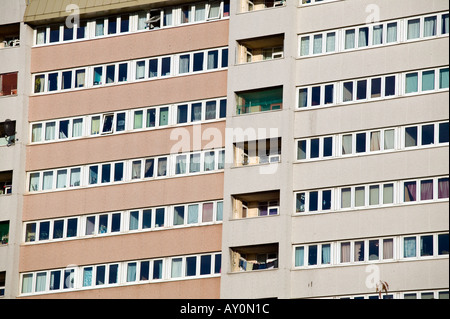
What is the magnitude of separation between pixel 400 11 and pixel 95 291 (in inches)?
835

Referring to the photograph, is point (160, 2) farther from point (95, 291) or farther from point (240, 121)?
point (95, 291)

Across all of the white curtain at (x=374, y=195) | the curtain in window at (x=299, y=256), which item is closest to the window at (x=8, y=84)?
the curtain in window at (x=299, y=256)

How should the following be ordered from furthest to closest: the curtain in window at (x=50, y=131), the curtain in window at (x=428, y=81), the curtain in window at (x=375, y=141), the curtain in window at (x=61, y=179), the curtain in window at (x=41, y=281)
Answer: the curtain in window at (x=50, y=131) < the curtain in window at (x=61, y=179) < the curtain in window at (x=41, y=281) < the curtain in window at (x=375, y=141) < the curtain in window at (x=428, y=81)

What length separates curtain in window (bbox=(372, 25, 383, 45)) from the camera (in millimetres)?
66125

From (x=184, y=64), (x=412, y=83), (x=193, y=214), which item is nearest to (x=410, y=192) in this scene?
(x=412, y=83)

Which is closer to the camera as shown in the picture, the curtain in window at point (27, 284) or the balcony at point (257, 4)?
the balcony at point (257, 4)

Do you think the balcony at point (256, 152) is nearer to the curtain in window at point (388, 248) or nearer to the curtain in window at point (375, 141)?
the curtain in window at point (375, 141)

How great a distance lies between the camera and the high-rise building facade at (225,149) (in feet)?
210

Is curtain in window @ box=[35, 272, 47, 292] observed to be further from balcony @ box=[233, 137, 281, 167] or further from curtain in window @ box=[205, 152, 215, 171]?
balcony @ box=[233, 137, 281, 167]

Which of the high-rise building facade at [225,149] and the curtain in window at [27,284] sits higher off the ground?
the high-rise building facade at [225,149]

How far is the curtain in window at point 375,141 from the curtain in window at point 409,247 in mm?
4896

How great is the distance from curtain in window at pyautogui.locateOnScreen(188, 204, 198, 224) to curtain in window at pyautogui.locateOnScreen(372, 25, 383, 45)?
40.5 ft

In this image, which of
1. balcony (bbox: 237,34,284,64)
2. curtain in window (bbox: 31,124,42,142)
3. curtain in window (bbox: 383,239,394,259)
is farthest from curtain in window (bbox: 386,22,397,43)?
curtain in window (bbox: 31,124,42,142)
